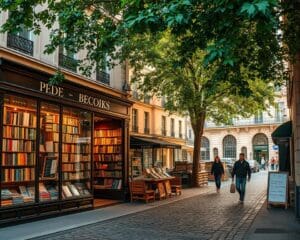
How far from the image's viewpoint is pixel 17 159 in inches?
469

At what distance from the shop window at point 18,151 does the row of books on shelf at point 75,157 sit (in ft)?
5.52

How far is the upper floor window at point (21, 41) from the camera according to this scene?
12.6 m

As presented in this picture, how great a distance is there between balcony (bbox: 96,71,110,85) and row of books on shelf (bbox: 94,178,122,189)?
402 centimetres

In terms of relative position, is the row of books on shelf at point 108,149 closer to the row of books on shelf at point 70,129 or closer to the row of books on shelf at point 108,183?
the row of books on shelf at point 108,183

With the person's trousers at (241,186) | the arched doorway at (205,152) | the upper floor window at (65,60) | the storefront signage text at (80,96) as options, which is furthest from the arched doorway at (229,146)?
the upper floor window at (65,60)

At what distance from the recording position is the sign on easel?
1459cm

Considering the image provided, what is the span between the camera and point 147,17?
6926mm

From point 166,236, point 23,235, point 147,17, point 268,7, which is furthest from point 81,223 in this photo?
point 268,7

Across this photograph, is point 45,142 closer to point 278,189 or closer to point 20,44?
point 20,44

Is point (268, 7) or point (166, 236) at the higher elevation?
point (268, 7)

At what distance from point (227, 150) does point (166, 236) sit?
190 ft

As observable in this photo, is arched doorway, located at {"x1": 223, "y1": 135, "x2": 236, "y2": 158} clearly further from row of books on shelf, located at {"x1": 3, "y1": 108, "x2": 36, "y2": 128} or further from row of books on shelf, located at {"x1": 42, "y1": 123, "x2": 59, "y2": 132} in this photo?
row of books on shelf, located at {"x1": 3, "y1": 108, "x2": 36, "y2": 128}

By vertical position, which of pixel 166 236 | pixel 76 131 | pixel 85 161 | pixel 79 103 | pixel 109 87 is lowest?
pixel 166 236

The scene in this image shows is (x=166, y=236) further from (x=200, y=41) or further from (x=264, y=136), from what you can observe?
(x=264, y=136)
